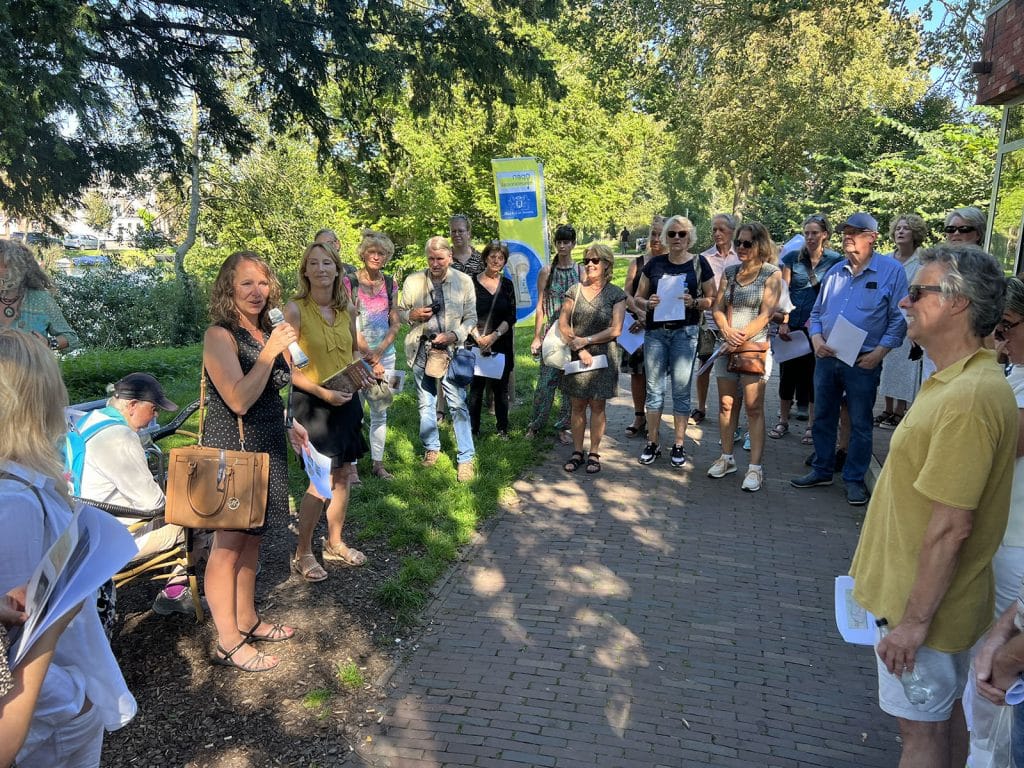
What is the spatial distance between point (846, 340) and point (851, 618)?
11.7 feet

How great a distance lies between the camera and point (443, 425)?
7.69 meters

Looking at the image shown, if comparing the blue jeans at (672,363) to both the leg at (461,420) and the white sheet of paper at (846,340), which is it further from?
the leg at (461,420)

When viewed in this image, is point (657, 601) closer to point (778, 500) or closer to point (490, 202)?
point (778, 500)

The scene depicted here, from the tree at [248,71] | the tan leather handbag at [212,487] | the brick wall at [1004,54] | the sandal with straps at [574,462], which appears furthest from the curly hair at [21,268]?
the brick wall at [1004,54]

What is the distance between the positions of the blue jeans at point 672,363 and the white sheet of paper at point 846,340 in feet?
4.08

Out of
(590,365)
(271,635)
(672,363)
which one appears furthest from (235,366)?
(672,363)

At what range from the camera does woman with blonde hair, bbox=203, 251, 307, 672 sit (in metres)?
3.32

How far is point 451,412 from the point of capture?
6379 millimetres

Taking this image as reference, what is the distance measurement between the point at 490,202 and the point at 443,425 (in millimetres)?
12770

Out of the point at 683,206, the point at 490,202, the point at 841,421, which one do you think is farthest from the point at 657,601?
the point at 683,206

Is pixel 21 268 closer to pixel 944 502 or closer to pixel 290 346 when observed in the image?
pixel 290 346

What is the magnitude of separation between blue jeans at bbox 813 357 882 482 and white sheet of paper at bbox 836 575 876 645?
3.39 meters

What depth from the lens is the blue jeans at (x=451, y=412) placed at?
6.25 metres

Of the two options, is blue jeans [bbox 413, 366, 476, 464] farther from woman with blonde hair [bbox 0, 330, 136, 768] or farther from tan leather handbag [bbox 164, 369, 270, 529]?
woman with blonde hair [bbox 0, 330, 136, 768]
